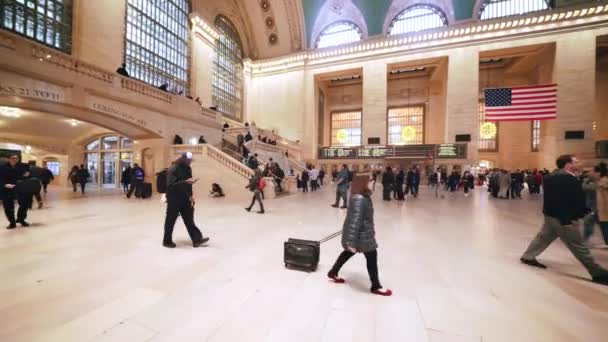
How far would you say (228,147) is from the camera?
56.9 ft

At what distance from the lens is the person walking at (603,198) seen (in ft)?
12.3

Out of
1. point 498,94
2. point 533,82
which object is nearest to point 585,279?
point 498,94

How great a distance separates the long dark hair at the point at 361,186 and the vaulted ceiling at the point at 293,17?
2531cm

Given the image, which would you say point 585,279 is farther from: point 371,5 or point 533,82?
point 533,82

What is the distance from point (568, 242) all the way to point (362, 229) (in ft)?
9.00

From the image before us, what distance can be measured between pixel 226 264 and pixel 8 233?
4.61m

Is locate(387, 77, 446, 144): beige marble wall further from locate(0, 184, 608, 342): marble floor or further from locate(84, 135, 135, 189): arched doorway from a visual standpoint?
locate(84, 135, 135, 189): arched doorway

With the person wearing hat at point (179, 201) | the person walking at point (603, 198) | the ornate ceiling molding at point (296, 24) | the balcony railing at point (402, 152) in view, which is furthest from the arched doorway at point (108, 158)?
the ornate ceiling molding at point (296, 24)

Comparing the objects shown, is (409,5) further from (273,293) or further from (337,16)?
(273,293)

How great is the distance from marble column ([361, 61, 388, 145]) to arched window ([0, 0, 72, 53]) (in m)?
22.1

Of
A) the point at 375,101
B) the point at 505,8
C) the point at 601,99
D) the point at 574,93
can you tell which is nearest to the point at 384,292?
the point at 375,101

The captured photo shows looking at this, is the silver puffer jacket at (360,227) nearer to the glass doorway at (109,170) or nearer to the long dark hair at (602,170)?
→ the long dark hair at (602,170)

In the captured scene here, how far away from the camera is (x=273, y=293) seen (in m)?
2.42

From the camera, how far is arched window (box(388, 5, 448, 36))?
22.7 m
